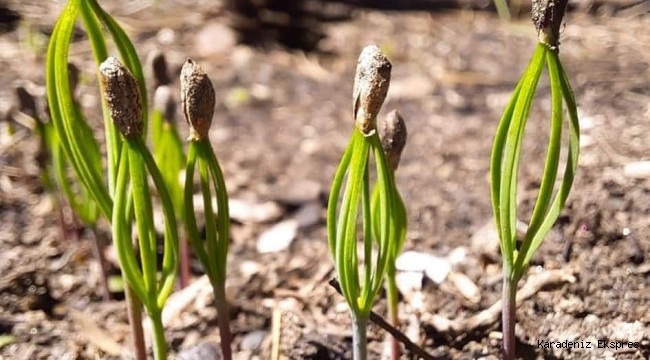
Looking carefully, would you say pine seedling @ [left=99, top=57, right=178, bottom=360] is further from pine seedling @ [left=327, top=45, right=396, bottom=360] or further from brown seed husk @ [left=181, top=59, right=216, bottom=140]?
pine seedling @ [left=327, top=45, right=396, bottom=360]

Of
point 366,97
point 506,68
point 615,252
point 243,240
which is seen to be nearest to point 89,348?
point 243,240

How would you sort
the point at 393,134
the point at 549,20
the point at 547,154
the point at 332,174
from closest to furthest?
the point at 549,20 < the point at 547,154 < the point at 393,134 < the point at 332,174

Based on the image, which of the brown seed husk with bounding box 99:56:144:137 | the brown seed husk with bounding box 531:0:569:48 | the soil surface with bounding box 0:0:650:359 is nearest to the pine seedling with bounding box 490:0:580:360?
the brown seed husk with bounding box 531:0:569:48

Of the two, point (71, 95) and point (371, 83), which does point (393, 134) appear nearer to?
point (371, 83)

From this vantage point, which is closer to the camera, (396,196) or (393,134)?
(396,196)

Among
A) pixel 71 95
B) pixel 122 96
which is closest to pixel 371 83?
pixel 122 96

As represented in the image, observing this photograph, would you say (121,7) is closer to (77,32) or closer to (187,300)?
(77,32)

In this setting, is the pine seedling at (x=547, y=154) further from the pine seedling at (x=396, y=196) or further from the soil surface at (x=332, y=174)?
the soil surface at (x=332, y=174)
